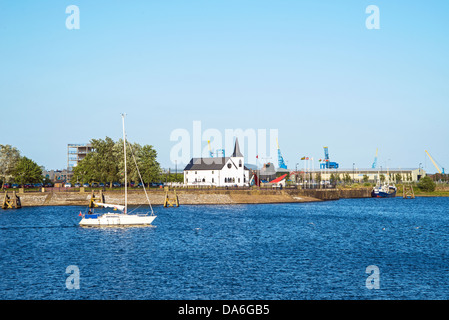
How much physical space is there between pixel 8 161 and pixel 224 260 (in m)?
118

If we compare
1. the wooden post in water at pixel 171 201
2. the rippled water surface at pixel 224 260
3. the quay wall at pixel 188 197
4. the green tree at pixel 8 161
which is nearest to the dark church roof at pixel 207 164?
the quay wall at pixel 188 197

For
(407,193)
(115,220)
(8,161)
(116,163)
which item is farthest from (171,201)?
(407,193)

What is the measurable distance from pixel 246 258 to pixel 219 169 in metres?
111

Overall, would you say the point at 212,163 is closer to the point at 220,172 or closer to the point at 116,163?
the point at 220,172

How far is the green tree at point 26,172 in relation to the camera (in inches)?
5615

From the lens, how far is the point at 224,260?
47.0m

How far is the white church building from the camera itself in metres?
159

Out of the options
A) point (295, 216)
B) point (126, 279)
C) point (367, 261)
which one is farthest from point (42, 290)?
point (295, 216)

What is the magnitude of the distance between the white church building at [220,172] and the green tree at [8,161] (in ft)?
175

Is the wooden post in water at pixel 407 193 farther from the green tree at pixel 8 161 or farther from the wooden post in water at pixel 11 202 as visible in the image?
the green tree at pixel 8 161
